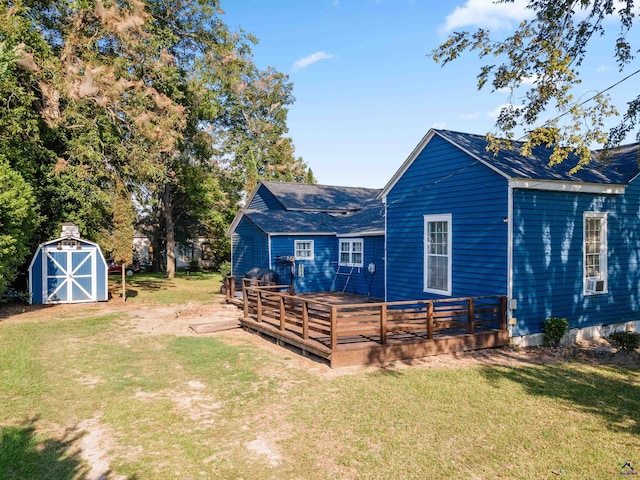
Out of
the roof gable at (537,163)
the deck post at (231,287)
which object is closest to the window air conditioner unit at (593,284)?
the roof gable at (537,163)

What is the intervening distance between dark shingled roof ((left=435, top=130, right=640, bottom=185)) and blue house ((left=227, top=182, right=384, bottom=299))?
5.99 m

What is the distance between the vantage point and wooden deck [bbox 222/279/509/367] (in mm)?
8875

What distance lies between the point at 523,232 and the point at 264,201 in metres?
18.5

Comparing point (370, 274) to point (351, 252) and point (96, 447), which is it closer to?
point (351, 252)

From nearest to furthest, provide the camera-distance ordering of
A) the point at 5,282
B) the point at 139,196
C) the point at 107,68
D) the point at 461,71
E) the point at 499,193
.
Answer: the point at 499,193 < the point at 461,71 < the point at 5,282 < the point at 107,68 < the point at 139,196

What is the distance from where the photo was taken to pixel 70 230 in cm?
1792

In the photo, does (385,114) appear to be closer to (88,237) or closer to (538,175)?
(538,175)

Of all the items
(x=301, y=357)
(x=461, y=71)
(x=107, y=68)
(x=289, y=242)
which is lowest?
(x=301, y=357)

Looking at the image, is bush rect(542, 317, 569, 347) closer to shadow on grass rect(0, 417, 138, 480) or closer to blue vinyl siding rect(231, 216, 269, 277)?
shadow on grass rect(0, 417, 138, 480)

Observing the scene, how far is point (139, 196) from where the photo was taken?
25.7 metres

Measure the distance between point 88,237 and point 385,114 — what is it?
46.5 feet

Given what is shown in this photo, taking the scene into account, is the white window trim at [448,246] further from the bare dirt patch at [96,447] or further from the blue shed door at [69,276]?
the blue shed door at [69,276]

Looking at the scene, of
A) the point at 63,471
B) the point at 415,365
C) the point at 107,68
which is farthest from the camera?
the point at 107,68

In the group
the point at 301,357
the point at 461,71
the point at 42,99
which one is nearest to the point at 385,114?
the point at 461,71
